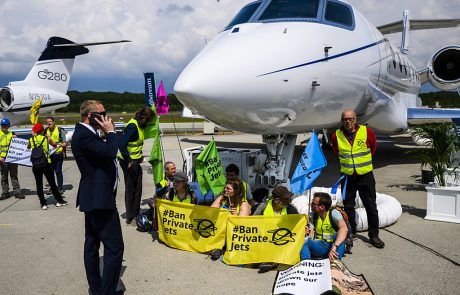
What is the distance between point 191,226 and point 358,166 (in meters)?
2.31

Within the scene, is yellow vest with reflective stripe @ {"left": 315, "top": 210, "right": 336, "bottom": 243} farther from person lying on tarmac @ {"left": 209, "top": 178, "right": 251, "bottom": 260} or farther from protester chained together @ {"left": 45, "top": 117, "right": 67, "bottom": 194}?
protester chained together @ {"left": 45, "top": 117, "right": 67, "bottom": 194}

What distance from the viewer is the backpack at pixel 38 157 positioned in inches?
291

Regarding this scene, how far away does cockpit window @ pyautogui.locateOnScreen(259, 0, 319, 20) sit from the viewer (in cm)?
600

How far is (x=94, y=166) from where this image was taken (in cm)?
363

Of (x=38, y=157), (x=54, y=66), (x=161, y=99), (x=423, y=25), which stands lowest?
(x=38, y=157)

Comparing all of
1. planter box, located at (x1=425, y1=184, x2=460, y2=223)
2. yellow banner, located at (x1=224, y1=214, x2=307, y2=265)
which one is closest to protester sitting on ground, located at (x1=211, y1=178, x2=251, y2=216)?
yellow banner, located at (x1=224, y1=214, x2=307, y2=265)

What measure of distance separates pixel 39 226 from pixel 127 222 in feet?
4.62

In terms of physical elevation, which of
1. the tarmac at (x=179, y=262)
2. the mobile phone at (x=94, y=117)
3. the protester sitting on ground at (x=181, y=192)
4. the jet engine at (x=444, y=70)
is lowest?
the tarmac at (x=179, y=262)

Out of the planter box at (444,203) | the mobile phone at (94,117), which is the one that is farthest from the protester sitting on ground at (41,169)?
the planter box at (444,203)

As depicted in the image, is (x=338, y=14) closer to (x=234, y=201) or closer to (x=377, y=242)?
(x=234, y=201)

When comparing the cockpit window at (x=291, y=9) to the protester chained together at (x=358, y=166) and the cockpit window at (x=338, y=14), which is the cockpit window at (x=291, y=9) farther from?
the protester chained together at (x=358, y=166)

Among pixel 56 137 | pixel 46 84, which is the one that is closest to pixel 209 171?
pixel 56 137

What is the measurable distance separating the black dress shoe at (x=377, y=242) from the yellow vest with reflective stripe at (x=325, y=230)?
98 centimetres

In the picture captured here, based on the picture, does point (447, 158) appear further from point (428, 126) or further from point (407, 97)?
point (407, 97)
